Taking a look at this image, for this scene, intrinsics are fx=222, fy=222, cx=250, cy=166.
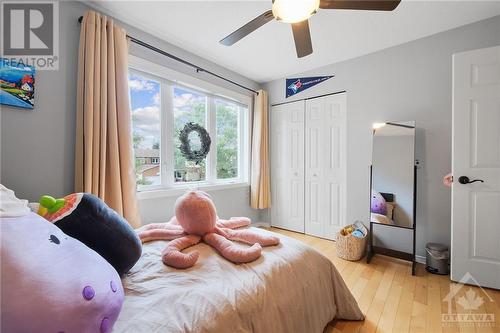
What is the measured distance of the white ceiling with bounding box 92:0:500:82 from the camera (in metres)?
1.93

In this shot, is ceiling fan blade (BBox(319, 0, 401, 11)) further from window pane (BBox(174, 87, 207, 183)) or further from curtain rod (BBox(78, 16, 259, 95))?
window pane (BBox(174, 87, 207, 183))

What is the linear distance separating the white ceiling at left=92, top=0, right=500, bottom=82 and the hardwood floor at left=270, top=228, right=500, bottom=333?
8.01 ft

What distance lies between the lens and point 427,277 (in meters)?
2.14

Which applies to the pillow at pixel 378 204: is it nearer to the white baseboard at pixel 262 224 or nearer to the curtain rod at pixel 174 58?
the white baseboard at pixel 262 224

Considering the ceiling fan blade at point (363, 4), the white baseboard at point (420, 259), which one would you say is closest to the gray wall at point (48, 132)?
the ceiling fan blade at point (363, 4)

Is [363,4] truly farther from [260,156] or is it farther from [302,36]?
[260,156]

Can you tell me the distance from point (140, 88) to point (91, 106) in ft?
2.40

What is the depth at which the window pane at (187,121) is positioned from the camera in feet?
8.99

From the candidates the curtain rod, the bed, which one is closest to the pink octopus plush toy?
the bed

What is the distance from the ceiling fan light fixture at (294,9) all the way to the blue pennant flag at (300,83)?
71.8 inches

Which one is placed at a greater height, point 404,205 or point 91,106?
point 91,106

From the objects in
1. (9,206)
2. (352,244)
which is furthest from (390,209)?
(9,206)

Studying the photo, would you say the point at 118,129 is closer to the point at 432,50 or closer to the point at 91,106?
the point at 91,106

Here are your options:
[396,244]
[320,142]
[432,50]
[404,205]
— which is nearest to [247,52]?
[320,142]
